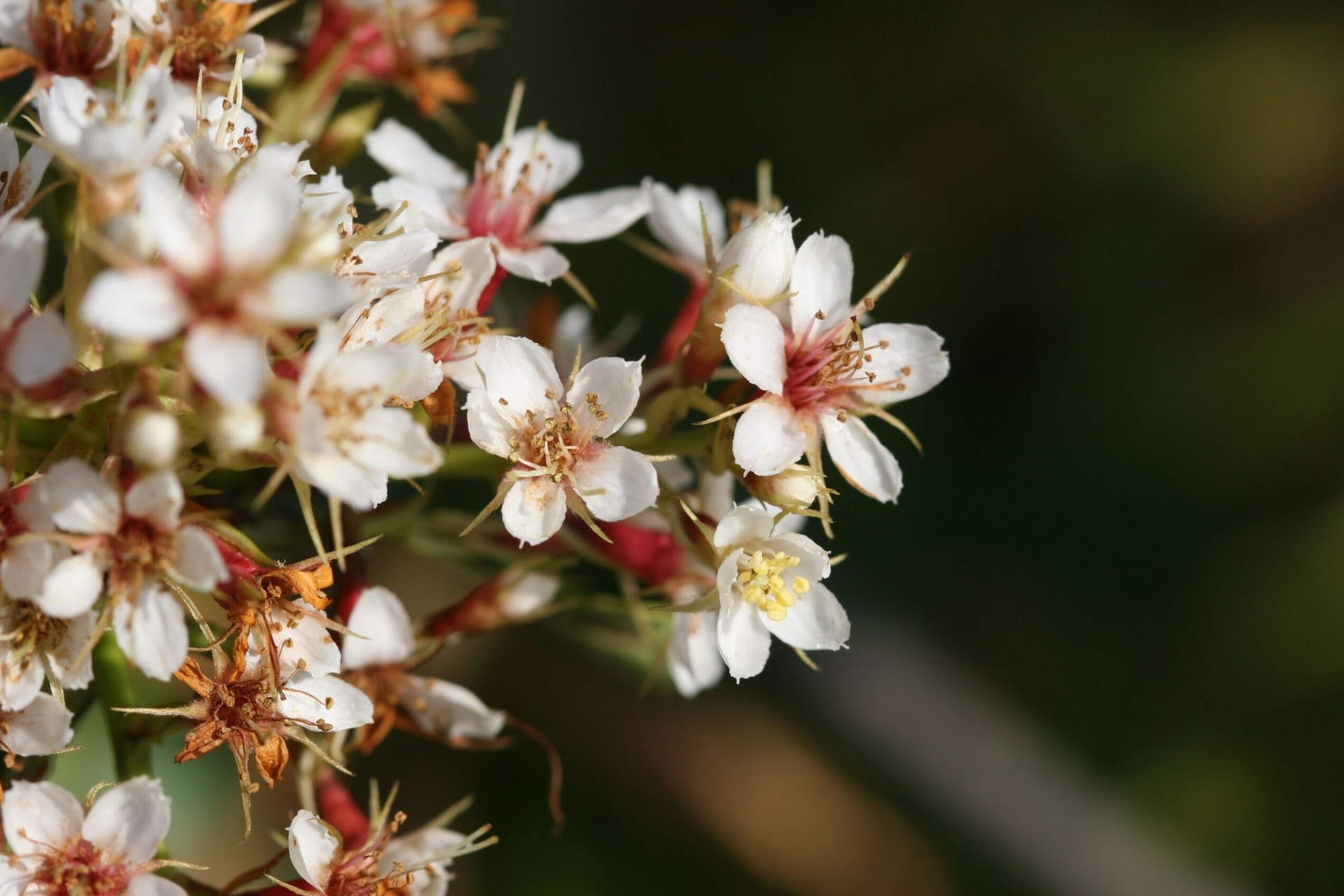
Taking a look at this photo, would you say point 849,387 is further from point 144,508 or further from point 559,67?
point 559,67

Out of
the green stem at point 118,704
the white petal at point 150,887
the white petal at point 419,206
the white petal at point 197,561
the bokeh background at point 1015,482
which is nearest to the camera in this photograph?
the white petal at point 197,561

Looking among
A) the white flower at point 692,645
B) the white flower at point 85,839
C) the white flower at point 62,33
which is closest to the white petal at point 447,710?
the white flower at point 692,645

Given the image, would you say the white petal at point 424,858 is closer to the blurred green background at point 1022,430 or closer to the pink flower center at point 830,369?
the pink flower center at point 830,369

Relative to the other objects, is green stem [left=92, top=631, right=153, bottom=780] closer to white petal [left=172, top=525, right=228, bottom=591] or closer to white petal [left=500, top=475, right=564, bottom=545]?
white petal [left=172, top=525, right=228, bottom=591]

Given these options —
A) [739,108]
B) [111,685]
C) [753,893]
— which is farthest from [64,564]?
[739,108]

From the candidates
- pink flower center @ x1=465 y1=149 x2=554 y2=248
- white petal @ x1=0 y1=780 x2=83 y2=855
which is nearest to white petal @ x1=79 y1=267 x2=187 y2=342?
white petal @ x1=0 y1=780 x2=83 y2=855

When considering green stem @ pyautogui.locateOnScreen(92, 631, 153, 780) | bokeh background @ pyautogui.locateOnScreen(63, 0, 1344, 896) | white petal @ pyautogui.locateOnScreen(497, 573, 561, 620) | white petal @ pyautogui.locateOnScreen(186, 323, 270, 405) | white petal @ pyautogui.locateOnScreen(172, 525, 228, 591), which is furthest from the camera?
bokeh background @ pyautogui.locateOnScreen(63, 0, 1344, 896)

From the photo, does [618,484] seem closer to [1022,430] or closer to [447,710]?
[447,710]

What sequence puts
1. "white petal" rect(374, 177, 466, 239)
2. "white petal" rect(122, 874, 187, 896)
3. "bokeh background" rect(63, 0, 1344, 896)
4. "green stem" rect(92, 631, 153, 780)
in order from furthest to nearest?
"bokeh background" rect(63, 0, 1344, 896), "white petal" rect(374, 177, 466, 239), "green stem" rect(92, 631, 153, 780), "white petal" rect(122, 874, 187, 896)
